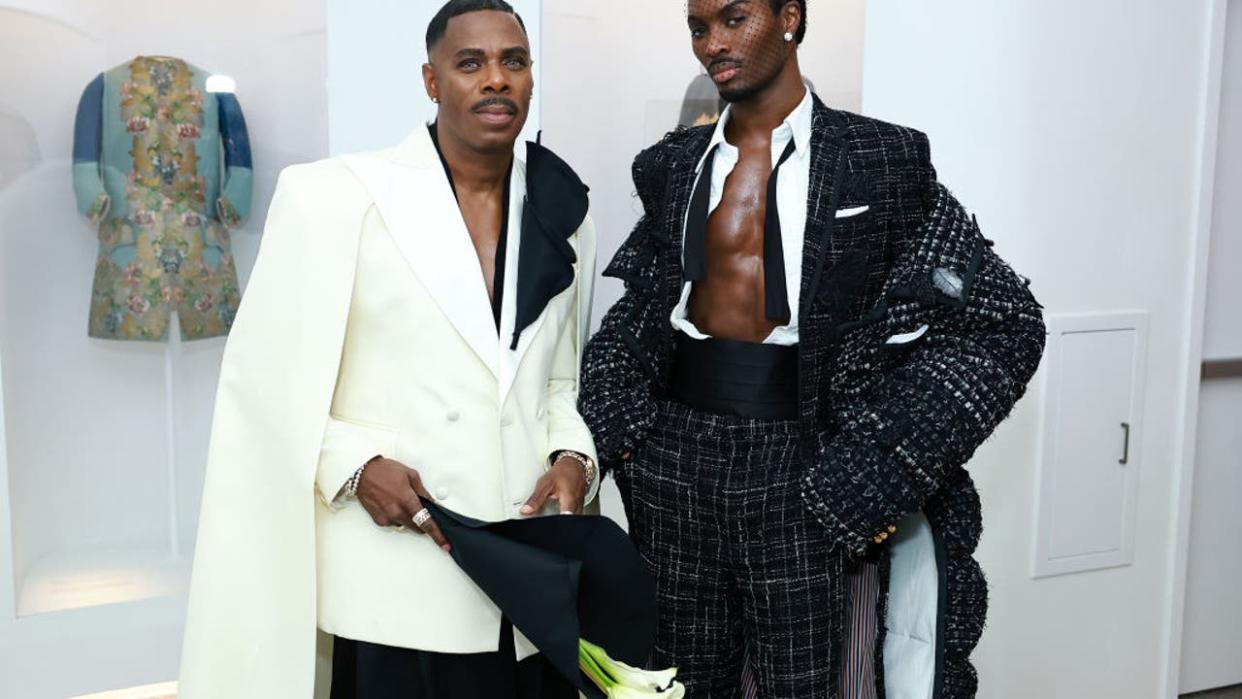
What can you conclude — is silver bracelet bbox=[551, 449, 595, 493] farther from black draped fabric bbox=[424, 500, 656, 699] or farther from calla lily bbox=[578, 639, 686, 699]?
calla lily bbox=[578, 639, 686, 699]

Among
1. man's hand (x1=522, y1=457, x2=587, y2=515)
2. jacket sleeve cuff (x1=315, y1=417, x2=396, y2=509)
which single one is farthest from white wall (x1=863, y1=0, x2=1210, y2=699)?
jacket sleeve cuff (x1=315, y1=417, x2=396, y2=509)

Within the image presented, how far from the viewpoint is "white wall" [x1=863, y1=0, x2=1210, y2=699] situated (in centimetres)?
337

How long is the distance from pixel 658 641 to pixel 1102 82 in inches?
88.8

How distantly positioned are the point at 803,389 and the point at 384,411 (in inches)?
30.1

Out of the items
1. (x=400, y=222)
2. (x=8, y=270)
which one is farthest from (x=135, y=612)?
(x=400, y=222)

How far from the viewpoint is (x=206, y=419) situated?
3.45 metres

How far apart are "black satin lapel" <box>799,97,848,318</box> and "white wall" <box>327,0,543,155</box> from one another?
49.9 inches

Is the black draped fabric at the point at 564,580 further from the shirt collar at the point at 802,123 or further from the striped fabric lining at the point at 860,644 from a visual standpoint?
the shirt collar at the point at 802,123

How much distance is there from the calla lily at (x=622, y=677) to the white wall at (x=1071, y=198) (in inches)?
73.7

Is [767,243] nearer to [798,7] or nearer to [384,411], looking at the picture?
[798,7]

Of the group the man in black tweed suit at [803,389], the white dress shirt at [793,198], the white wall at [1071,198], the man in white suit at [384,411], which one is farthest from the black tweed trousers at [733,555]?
the white wall at [1071,198]

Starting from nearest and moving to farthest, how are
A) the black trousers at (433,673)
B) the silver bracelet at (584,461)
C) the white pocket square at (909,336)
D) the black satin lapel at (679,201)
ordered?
the black trousers at (433,673)
the silver bracelet at (584,461)
the white pocket square at (909,336)
the black satin lapel at (679,201)

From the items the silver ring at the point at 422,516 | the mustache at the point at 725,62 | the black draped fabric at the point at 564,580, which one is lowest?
the black draped fabric at the point at 564,580

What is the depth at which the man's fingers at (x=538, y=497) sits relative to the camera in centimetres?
198
